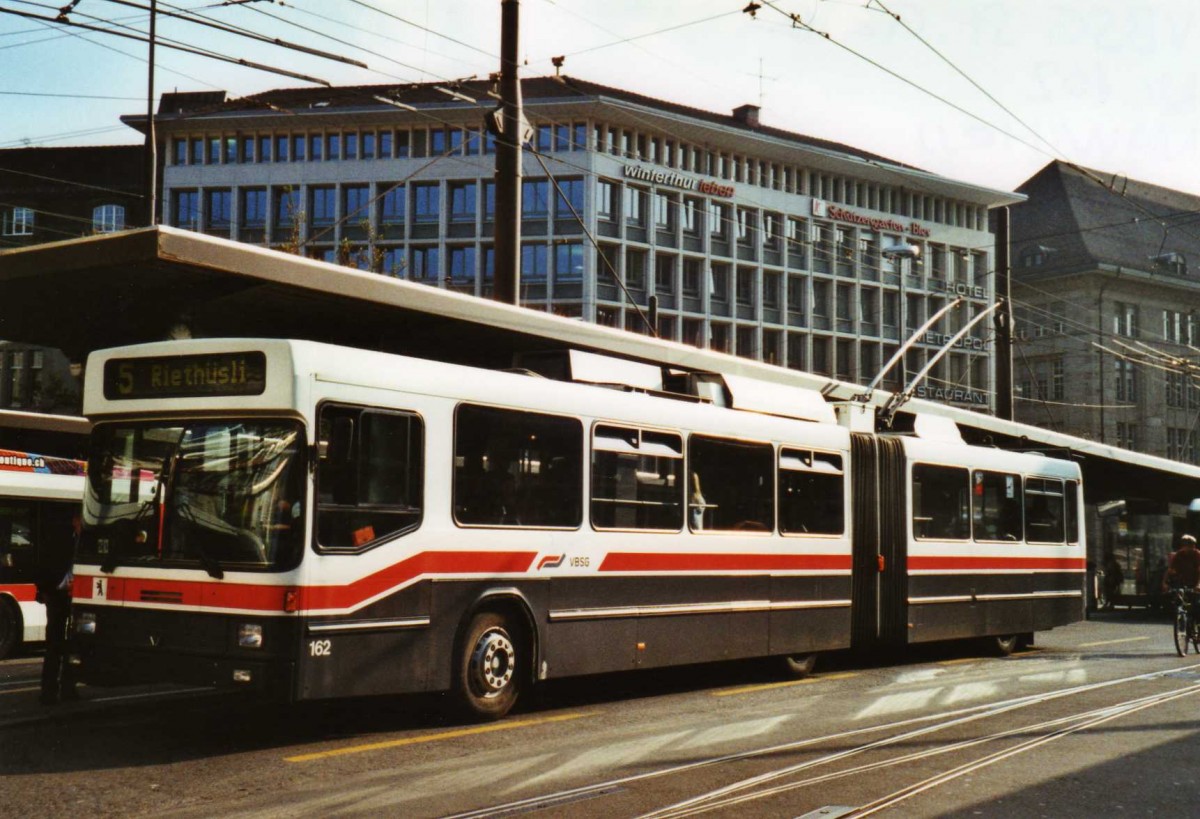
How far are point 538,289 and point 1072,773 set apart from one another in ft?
188

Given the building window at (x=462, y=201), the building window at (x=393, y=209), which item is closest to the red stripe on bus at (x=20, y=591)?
the building window at (x=462, y=201)

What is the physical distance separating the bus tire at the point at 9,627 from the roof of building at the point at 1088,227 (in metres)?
68.5

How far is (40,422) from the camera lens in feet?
65.2

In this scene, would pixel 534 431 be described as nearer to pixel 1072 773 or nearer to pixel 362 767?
pixel 362 767

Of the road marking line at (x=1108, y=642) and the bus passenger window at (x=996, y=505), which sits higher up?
the bus passenger window at (x=996, y=505)

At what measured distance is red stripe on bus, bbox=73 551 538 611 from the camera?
8.91 metres

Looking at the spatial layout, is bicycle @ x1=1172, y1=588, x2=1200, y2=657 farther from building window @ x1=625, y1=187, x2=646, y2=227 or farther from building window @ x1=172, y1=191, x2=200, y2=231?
building window @ x1=172, y1=191, x2=200, y2=231

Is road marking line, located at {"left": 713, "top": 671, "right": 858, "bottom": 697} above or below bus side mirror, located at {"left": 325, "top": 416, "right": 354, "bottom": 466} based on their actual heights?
below

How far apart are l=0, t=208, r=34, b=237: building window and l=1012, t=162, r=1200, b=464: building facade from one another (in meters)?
48.4

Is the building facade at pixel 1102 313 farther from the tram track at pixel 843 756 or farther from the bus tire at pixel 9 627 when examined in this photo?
the tram track at pixel 843 756

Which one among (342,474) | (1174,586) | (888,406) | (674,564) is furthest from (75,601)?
(1174,586)

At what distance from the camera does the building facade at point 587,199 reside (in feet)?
212

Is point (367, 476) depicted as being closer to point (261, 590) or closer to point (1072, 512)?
point (261, 590)

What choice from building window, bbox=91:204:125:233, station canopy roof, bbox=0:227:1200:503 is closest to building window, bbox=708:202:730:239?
building window, bbox=91:204:125:233
